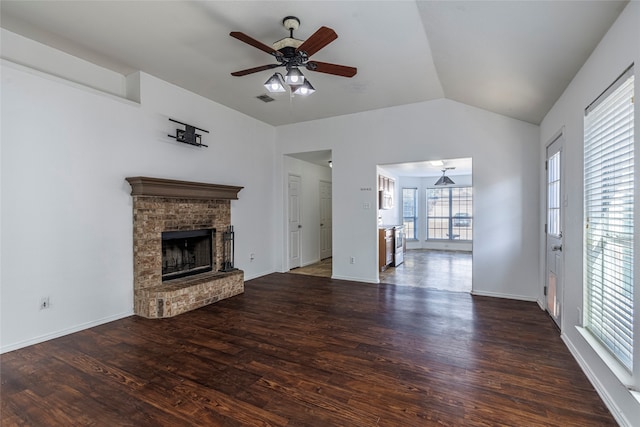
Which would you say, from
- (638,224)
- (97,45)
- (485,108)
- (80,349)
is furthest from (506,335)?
(97,45)

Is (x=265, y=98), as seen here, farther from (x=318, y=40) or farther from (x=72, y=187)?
(x=72, y=187)

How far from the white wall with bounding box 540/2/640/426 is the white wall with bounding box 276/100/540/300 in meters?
0.84

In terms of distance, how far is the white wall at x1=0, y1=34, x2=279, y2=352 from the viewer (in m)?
2.85

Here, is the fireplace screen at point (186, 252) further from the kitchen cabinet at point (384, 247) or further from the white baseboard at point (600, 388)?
the white baseboard at point (600, 388)

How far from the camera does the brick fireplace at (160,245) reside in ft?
12.0

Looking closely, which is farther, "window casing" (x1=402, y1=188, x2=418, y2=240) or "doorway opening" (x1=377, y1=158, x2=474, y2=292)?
"window casing" (x1=402, y1=188, x2=418, y2=240)

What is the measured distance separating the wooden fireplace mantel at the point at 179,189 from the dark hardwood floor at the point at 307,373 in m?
1.58

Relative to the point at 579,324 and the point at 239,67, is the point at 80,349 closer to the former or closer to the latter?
the point at 239,67

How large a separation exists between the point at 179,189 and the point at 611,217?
4416 mm

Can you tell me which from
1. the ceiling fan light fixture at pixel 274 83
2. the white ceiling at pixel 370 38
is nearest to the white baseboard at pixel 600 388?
the white ceiling at pixel 370 38

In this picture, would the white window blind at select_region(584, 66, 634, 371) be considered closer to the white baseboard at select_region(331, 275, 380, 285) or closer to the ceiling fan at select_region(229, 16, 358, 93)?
the ceiling fan at select_region(229, 16, 358, 93)

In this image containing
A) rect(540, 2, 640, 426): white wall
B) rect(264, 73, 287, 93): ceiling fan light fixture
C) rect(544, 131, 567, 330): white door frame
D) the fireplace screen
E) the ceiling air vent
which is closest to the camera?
rect(540, 2, 640, 426): white wall

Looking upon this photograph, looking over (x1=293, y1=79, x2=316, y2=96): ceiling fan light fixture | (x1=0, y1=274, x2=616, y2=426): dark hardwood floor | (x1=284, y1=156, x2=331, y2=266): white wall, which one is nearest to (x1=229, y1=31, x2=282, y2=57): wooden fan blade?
(x1=293, y1=79, x2=316, y2=96): ceiling fan light fixture

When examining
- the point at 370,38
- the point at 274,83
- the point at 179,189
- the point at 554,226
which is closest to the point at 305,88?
the point at 274,83
